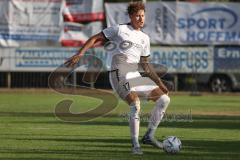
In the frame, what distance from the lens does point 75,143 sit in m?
14.5

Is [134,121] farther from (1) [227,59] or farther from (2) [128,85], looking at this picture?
(1) [227,59]

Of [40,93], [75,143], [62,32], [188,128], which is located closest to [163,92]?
[75,143]

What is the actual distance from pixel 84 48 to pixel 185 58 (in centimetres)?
2736

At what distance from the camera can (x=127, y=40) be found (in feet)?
42.8

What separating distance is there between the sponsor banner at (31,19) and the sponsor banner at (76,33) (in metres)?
0.41

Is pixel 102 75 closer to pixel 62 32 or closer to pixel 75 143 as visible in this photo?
pixel 62 32

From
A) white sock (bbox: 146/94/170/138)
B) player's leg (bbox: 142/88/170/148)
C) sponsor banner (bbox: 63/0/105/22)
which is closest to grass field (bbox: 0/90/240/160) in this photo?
player's leg (bbox: 142/88/170/148)

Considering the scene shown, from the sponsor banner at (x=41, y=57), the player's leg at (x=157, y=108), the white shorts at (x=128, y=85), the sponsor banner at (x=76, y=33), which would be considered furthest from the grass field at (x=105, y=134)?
the sponsor banner at (x=76, y=33)

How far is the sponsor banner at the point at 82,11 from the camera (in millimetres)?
41906

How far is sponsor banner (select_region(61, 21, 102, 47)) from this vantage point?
41688 mm

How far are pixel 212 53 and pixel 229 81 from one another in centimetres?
176

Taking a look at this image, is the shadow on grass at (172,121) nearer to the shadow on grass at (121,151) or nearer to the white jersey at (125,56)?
the shadow on grass at (121,151)

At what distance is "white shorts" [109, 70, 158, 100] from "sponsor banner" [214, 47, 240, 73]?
25892mm

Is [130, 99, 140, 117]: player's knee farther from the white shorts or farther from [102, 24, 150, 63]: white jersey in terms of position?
[102, 24, 150, 63]: white jersey
